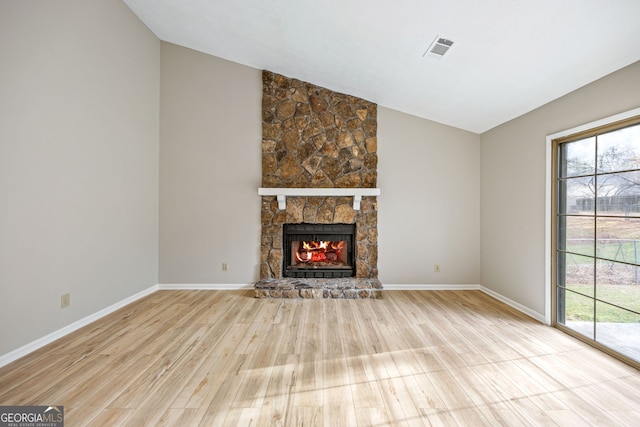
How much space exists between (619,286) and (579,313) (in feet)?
1.69

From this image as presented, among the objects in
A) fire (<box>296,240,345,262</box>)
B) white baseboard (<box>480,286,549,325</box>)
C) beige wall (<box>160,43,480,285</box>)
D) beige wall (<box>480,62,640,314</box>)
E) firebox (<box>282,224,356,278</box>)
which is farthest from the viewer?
fire (<box>296,240,345,262</box>)

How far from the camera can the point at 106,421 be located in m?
1.64

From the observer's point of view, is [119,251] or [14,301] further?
[119,251]

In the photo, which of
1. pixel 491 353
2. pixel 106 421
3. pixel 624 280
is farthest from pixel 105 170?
pixel 624 280

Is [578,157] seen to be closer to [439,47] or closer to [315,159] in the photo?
[439,47]

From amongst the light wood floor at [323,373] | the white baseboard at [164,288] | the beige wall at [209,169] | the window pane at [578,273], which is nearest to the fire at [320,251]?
the beige wall at [209,169]

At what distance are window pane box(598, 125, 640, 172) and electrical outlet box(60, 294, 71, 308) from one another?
5029mm

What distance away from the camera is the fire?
4.59 m

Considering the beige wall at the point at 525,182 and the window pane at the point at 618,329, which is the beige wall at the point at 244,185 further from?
the window pane at the point at 618,329

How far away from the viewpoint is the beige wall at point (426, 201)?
4383 mm

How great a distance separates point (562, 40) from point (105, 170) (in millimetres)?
4470

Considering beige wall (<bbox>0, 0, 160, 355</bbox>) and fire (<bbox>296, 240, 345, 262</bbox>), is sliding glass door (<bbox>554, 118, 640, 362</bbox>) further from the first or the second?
beige wall (<bbox>0, 0, 160, 355</bbox>)

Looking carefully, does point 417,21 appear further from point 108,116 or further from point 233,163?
point 108,116
